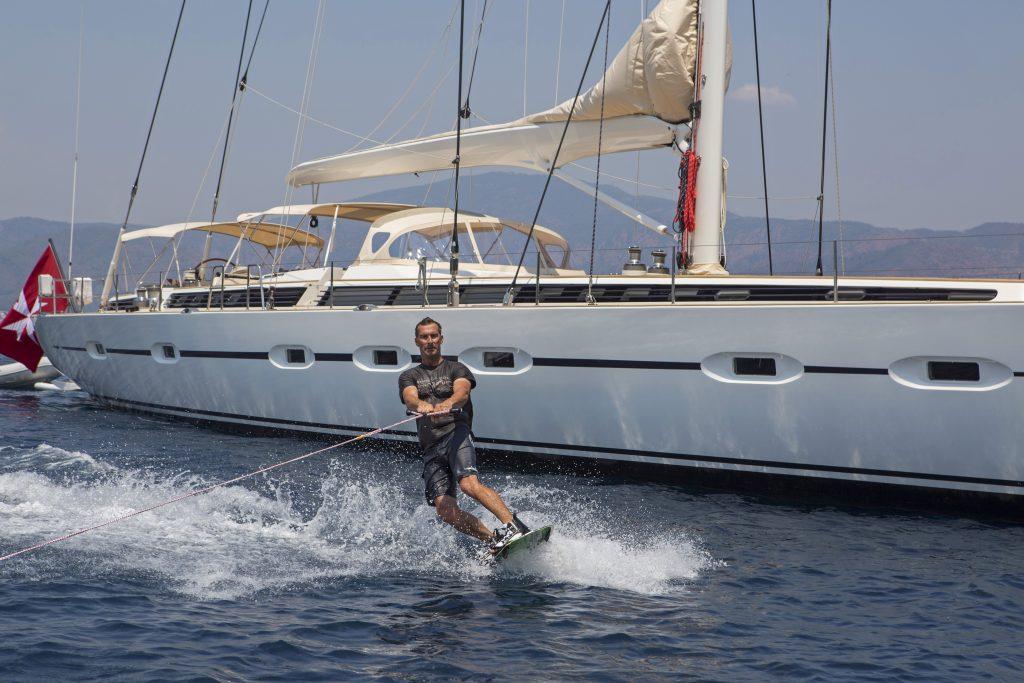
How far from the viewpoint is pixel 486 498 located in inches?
277

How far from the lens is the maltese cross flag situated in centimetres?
2044

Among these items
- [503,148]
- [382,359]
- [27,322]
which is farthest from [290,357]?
[27,322]

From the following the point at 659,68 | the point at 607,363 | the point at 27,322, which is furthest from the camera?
the point at 27,322

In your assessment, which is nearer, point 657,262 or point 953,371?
point 953,371

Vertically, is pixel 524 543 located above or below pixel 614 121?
below

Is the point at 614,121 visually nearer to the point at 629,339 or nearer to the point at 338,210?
the point at 629,339

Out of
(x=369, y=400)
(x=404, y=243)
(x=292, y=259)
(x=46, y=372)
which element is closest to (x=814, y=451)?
(x=369, y=400)

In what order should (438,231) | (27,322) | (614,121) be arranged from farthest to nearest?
1. (27,322)
2. (438,231)
3. (614,121)

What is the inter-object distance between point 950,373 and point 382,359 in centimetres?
627

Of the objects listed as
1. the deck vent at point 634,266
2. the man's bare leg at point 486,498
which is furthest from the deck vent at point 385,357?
the man's bare leg at point 486,498

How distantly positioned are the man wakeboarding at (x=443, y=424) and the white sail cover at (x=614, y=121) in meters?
5.98

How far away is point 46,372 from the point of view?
23.1 m

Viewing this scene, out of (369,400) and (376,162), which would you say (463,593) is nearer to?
(369,400)

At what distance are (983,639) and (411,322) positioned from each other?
23.8ft
